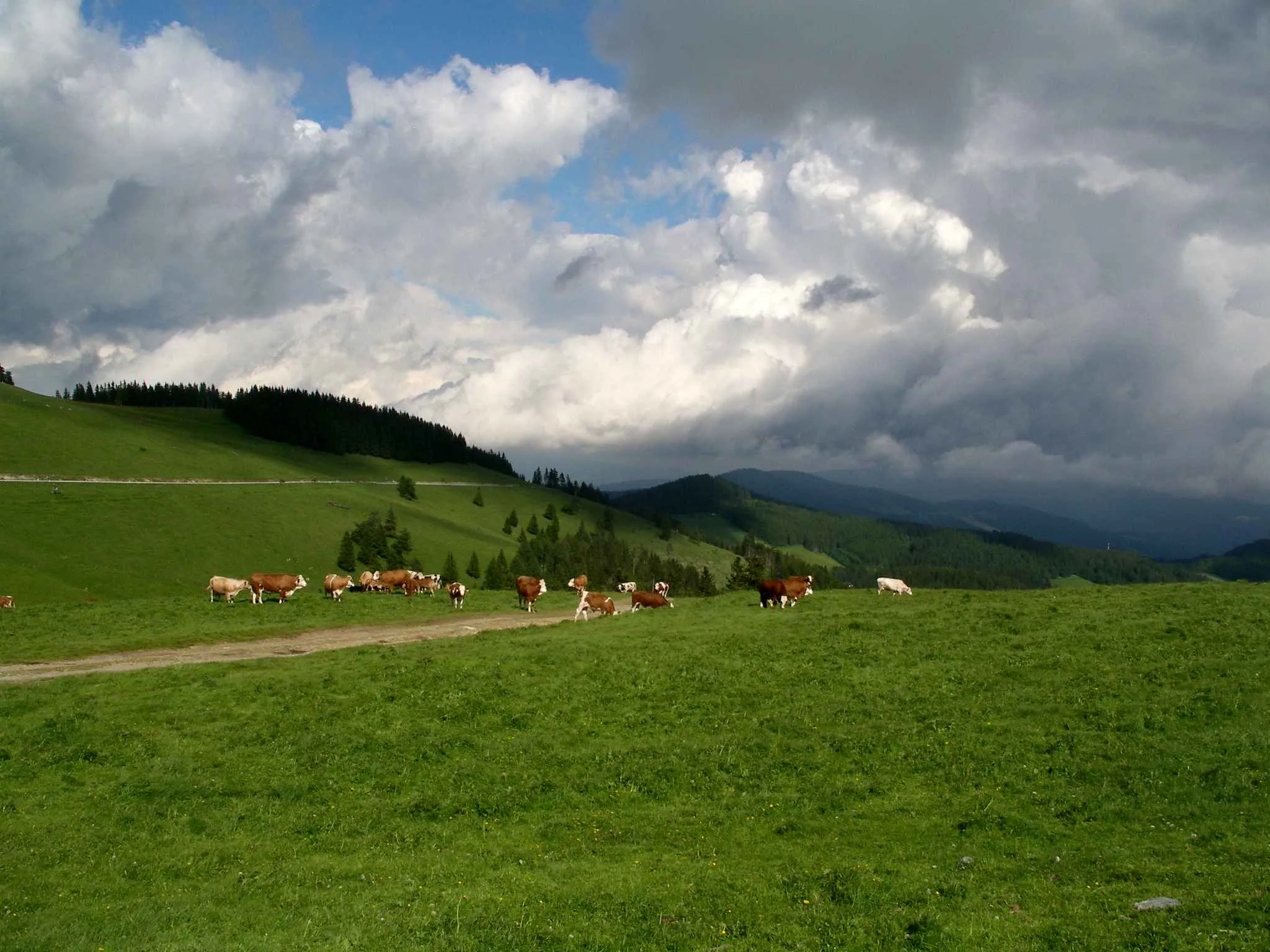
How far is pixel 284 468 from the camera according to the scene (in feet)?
551

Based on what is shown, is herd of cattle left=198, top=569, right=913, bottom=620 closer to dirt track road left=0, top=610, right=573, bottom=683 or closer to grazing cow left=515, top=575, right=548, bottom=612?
grazing cow left=515, top=575, right=548, bottom=612

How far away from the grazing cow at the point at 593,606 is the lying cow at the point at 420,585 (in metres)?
15.1

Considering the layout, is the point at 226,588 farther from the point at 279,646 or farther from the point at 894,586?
the point at 894,586

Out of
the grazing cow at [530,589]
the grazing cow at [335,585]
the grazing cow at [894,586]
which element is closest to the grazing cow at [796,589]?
the grazing cow at [894,586]

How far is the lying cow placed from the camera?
1994 inches

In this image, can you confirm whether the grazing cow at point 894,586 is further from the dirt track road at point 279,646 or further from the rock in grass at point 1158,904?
the rock in grass at point 1158,904

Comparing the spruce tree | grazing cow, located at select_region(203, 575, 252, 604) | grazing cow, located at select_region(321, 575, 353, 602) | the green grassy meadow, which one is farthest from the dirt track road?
the spruce tree

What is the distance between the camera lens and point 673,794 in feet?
58.0

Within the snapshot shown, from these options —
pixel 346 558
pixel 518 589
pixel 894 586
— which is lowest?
pixel 346 558

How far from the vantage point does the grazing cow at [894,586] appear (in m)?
42.3

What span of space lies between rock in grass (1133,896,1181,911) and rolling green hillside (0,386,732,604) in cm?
→ 7036

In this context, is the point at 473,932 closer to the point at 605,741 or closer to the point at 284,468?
the point at 605,741

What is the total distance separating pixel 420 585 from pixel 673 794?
127ft

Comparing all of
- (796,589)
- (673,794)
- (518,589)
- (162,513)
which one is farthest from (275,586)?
(162,513)
